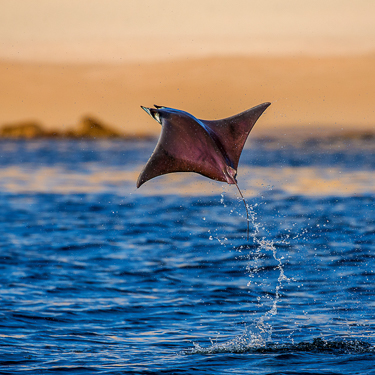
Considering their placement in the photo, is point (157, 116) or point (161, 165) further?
point (157, 116)

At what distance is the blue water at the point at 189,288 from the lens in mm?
9016

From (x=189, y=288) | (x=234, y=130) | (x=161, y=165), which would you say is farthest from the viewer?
(x=189, y=288)

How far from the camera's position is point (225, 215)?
25047mm

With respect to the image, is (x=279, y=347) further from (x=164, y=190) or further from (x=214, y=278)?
(x=164, y=190)

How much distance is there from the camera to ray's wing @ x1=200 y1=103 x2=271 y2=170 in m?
9.80

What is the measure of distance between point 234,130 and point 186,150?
116cm

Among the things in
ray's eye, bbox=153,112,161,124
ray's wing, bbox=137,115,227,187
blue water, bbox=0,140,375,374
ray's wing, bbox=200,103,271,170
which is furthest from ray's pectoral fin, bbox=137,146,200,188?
blue water, bbox=0,140,375,374

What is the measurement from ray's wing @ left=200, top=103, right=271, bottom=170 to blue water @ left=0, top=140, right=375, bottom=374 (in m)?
3.07

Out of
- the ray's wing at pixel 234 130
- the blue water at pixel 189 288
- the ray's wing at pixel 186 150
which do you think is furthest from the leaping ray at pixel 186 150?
the blue water at pixel 189 288

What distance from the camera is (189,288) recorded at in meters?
13.5

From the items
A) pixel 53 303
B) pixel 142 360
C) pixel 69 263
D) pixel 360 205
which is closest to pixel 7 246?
pixel 69 263

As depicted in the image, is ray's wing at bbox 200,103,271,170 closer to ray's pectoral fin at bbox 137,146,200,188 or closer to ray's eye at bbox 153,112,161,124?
ray's pectoral fin at bbox 137,146,200,188

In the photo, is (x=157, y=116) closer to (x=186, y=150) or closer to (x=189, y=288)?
(x=186, y=150)

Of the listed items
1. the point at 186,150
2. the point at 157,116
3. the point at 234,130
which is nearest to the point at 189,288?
the point at 234,130
